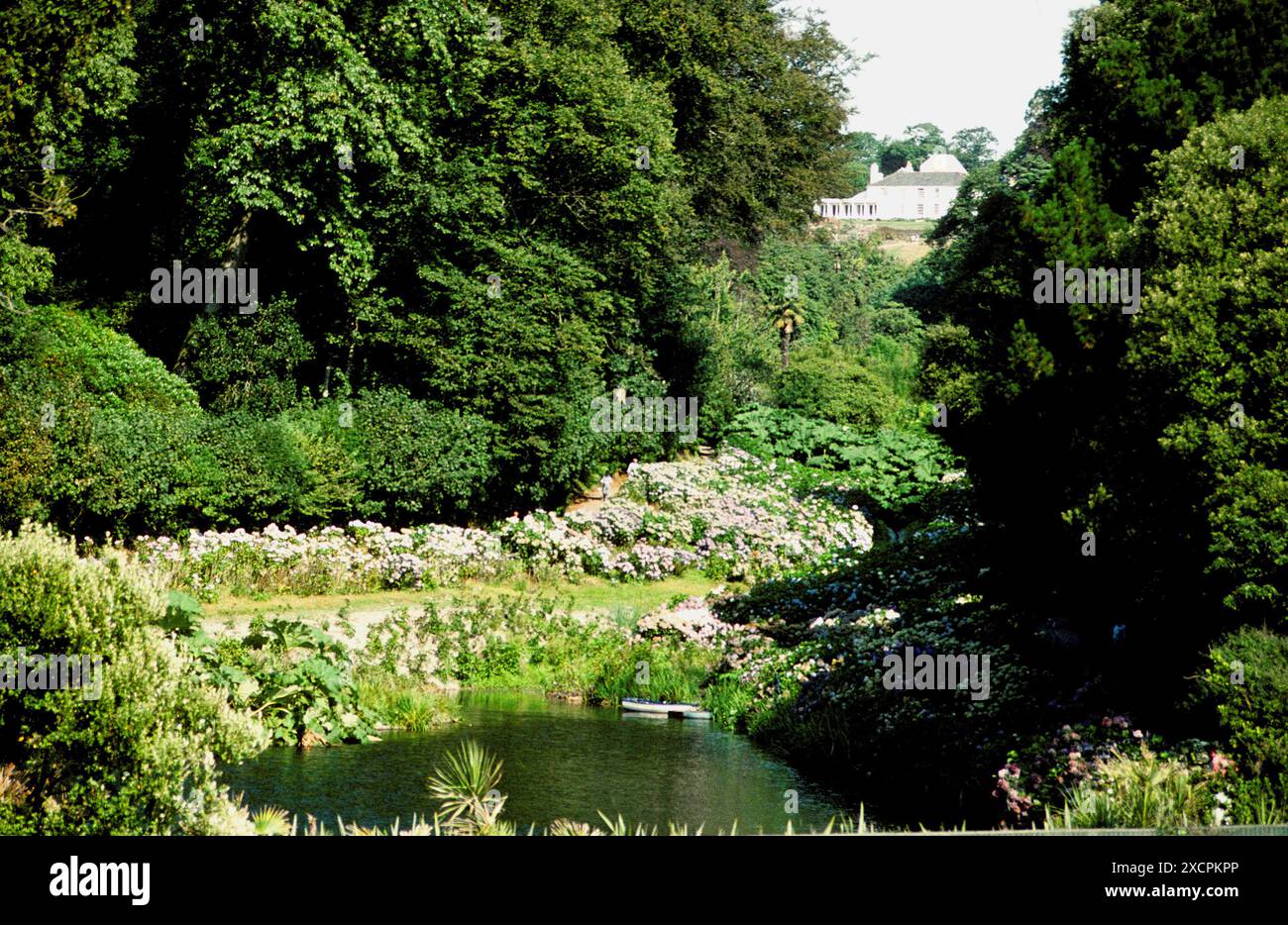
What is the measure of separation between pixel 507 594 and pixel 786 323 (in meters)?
24.1

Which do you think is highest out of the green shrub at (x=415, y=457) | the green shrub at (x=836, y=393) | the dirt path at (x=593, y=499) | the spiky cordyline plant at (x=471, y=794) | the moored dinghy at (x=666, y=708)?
the green shrub at (x=836, y=393)

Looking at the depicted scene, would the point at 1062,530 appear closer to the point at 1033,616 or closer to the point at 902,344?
the point at 1033,616

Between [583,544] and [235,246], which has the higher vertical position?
[235,246]

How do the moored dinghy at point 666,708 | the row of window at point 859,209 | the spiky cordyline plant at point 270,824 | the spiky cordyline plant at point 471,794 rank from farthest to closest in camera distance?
1. the row of window at point 859,209
2. the moored dinghy at point 666,708
3. the spiky cordyline plant at point 471,794
4. the spiky cordyline plant at point 270,824

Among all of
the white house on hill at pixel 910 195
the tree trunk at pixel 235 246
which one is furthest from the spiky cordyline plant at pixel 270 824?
the white house on hill at pixel 910 195

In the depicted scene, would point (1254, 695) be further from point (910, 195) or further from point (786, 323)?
point (910, 195)

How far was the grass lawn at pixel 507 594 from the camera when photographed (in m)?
17.6

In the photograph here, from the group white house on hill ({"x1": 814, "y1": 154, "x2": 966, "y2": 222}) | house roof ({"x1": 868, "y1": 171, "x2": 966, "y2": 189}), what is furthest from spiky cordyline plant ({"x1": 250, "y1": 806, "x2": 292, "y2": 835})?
house roof ({"x1": 868, "y1": 171, "x2": 966, "y2": 189})

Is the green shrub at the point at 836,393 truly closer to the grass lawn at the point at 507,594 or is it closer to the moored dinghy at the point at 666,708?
the grass lawn at the point at 507,594

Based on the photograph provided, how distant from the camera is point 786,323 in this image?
4200 cm

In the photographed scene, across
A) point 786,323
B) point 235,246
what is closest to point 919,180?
point 786,323

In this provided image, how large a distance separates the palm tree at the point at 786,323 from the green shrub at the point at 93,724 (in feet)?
112
